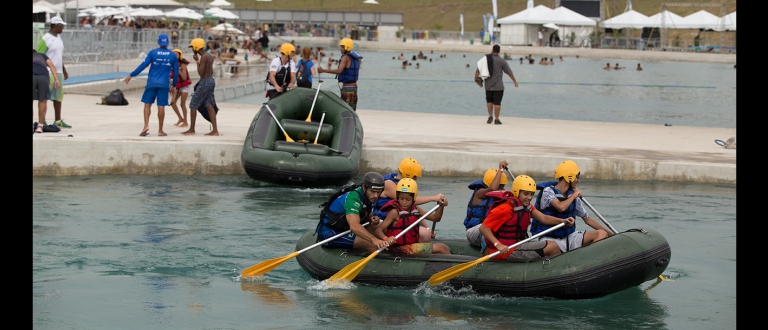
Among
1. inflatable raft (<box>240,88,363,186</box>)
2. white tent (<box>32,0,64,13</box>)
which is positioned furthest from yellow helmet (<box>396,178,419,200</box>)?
white tent (<box>32,0,64,13</box>)

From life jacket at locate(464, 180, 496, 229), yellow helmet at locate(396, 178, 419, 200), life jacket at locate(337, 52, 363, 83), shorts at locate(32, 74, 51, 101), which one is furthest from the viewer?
life jacket at locate(337, 52, 363, 83)

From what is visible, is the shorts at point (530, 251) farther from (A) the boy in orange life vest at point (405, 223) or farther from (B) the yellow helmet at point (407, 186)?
Answer: (B) the yellow helmet at point (407, 186)

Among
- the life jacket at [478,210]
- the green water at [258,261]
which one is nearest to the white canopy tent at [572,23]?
the green water at [258,261]

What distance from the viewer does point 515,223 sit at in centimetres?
947

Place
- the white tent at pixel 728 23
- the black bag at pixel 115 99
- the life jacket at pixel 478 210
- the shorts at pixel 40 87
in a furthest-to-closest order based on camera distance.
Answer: the white tent at pixel 728 23 < the black bag at pixel 115 99 < the shorts at pixel 40 87 < the life jacket at pixel 478 210

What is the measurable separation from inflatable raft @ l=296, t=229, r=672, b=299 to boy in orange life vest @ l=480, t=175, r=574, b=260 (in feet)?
0.64

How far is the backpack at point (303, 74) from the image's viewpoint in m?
17.4

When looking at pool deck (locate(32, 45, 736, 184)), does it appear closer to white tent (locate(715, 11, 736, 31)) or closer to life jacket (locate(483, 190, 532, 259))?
life jacket (locate(483, 190, 532, 259))

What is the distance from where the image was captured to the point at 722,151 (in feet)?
55.2

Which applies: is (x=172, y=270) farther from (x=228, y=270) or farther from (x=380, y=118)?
(x=380, y=118)

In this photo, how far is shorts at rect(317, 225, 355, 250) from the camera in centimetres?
1004

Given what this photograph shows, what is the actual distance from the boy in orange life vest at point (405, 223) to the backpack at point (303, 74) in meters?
7.59
